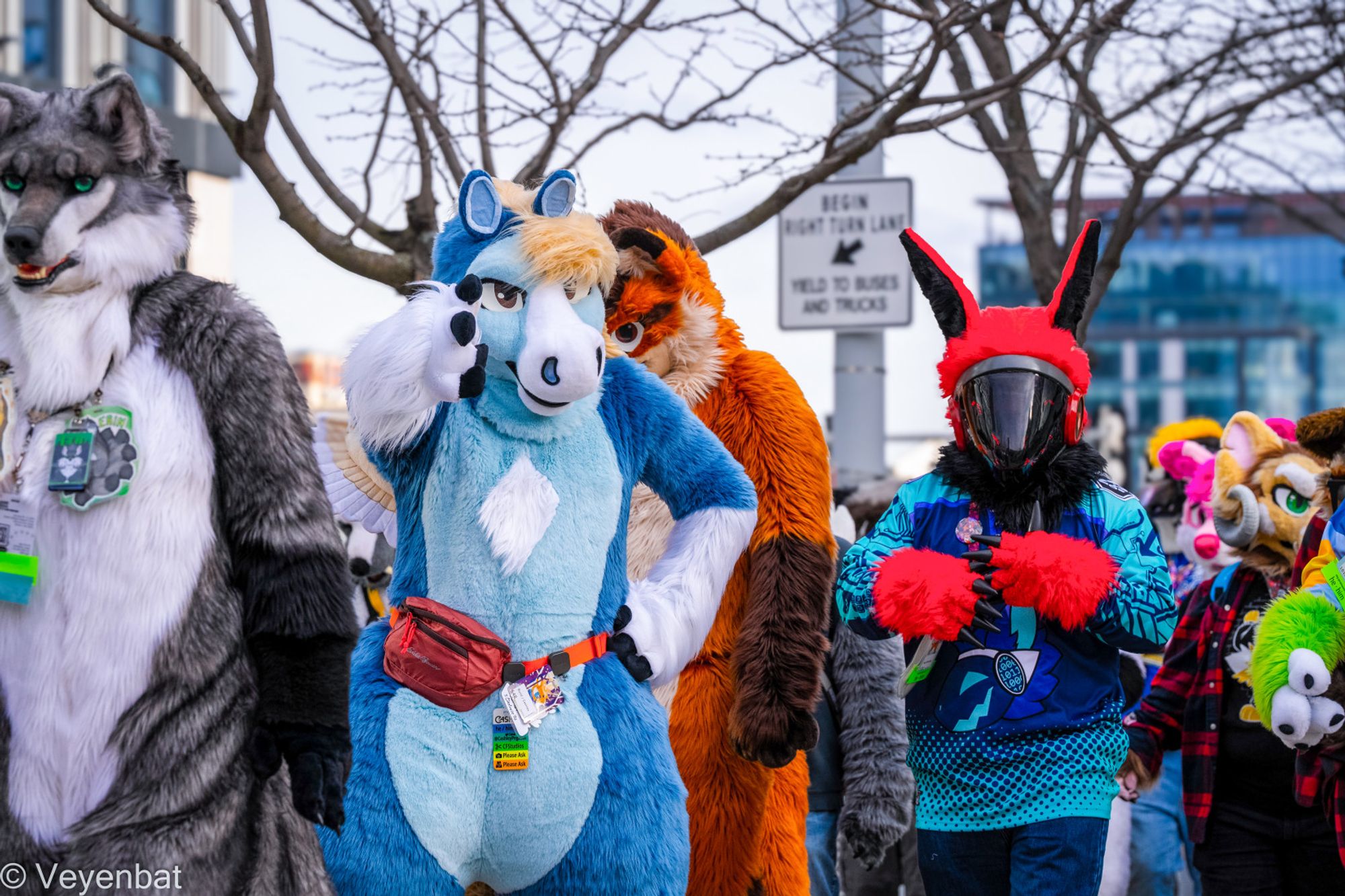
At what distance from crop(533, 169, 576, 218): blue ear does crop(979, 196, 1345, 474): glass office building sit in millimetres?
54836

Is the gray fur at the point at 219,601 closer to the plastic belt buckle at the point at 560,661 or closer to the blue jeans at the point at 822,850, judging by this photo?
the plastic belt buckle at the point at 560,661

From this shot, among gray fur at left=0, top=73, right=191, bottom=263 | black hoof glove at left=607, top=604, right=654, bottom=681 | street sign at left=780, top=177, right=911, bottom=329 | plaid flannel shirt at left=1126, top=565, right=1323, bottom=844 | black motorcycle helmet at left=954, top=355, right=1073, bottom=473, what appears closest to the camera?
gray fur at left=0, top=73, right=191, bottom=263

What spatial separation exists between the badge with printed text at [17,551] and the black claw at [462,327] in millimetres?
903

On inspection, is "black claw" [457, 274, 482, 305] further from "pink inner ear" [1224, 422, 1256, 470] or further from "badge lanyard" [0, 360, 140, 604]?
"pink inner ear" [1224, 422, 1256, 470]

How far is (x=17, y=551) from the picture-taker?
2945 millimetres

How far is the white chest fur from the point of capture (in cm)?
289

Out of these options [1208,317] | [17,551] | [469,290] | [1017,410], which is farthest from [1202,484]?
[1208,317]

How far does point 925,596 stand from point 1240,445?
2127 mm

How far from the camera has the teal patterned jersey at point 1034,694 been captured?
154 inches

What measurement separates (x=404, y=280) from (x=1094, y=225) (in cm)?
244

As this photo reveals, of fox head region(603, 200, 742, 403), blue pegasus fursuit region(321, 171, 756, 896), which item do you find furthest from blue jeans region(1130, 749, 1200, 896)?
blue pegasus fursuit region(321, 171, 756, 896)

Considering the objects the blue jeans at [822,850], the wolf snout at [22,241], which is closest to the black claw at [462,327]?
the wolf snout at [22,241]

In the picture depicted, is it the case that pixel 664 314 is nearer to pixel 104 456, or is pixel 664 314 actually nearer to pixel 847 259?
pixel 104 456

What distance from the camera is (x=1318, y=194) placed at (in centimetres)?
968
